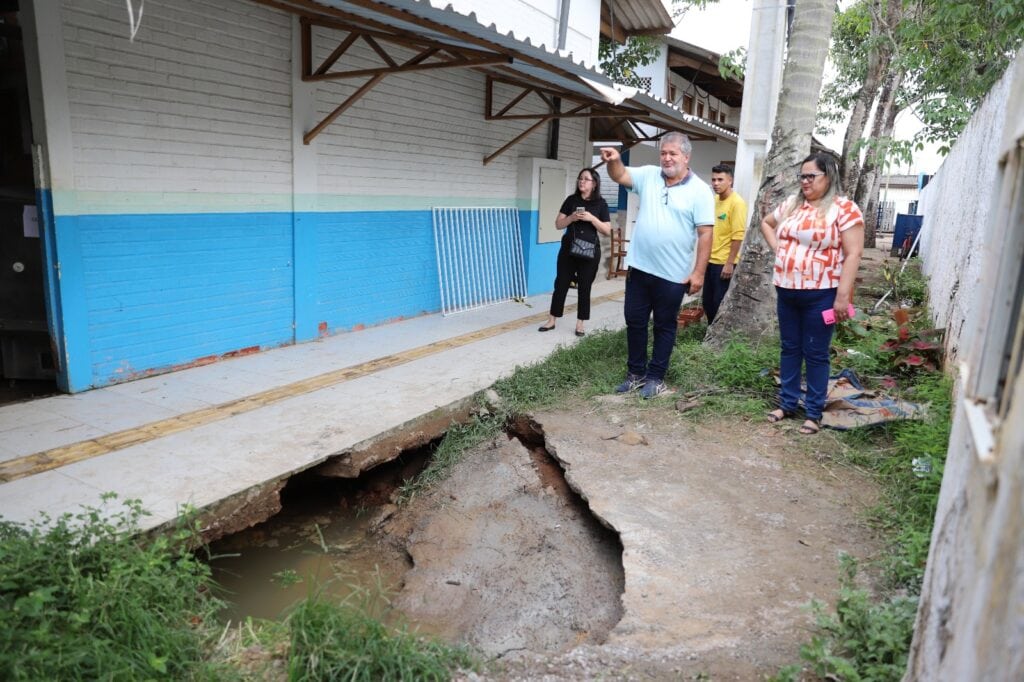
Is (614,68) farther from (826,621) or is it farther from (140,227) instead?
(826,621)

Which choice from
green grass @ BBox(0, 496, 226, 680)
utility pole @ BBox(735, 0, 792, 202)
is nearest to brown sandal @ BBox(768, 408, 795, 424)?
green grass @ BBox(0, 496, 226, 680)

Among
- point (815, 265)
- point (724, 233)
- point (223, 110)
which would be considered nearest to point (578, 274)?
point (724, 233)

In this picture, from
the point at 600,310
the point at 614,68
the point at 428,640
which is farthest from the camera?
the point at 614,68

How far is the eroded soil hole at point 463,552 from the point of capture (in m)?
3.50

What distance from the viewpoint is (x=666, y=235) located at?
511 cm

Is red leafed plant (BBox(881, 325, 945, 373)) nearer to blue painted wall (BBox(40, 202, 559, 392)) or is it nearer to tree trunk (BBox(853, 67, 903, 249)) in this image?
blue painted wall (BBox(40, 202, 559, 392))

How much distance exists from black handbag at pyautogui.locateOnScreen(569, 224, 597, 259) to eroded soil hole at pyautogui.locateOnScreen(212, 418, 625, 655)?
8.89 feet

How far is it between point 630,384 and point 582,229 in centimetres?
226

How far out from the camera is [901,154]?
10.8 metres

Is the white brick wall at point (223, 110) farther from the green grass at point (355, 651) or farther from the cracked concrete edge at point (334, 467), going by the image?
the green grass at point (355, 651)

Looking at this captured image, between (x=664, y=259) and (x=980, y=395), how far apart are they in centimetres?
320

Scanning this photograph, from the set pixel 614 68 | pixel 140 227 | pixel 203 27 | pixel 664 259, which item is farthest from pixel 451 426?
pixel 614 68

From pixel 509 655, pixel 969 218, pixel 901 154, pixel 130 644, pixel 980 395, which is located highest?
pixel 901 154

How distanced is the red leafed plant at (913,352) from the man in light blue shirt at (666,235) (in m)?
1.83
